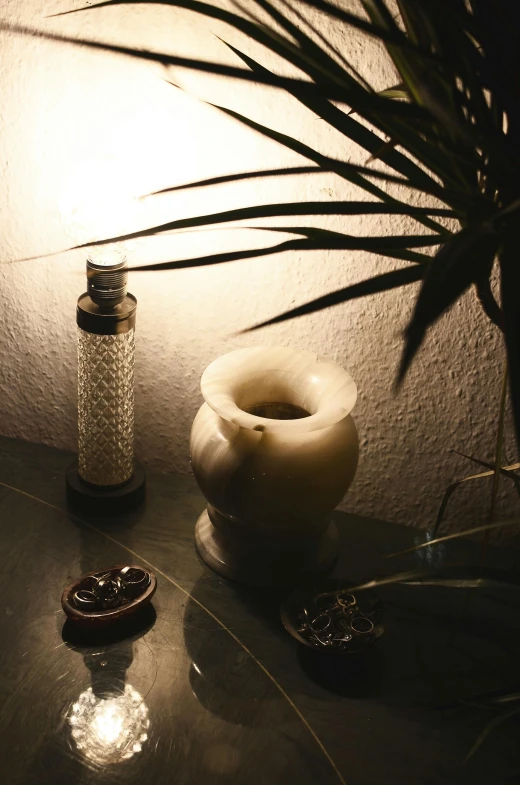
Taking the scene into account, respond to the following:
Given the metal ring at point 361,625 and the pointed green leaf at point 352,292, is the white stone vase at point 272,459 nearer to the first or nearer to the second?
the metal ring at point 361,625

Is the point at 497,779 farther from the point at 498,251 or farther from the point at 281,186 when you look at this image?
the point at 281,186

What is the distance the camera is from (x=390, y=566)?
162 cm

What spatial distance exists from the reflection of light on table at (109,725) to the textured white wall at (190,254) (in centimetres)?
63

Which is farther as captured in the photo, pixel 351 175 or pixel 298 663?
pixel 298 663

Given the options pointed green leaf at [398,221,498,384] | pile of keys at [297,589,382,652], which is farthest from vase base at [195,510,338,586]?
pointed green leaf at [398,221,498,384]

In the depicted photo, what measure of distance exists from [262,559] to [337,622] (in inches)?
7.5

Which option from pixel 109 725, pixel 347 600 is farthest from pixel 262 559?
pixel 109 725

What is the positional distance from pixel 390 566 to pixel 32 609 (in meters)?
0.64

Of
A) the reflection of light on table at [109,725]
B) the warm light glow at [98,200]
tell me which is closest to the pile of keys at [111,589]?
the reflection of light on table at [109,725]

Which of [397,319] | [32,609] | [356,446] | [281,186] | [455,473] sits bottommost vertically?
[32,609]

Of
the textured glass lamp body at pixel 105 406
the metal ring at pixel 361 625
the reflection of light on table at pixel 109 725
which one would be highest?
the textured glass lamp body at pixel 105 406

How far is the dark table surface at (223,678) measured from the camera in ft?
4.03

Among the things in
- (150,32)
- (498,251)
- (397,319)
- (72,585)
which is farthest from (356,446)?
(150,32)

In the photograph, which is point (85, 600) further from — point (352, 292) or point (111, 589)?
point (352, 292)
